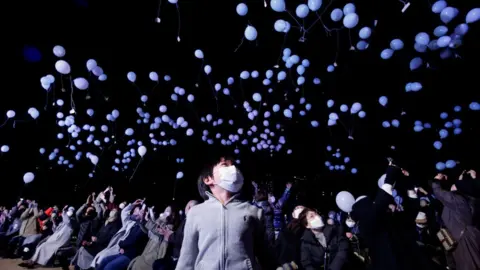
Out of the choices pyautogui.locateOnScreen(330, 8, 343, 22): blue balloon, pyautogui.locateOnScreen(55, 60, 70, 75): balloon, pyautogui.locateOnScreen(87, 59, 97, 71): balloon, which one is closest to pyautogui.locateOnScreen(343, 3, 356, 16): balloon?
pyautogui.locateOnScreen(330, 8, 343, 22): blue balloon

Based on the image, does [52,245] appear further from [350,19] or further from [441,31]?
[441,31]

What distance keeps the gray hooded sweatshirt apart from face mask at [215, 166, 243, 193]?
0.21 ft

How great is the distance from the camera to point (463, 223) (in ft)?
11.2

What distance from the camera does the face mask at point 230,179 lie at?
1781mm

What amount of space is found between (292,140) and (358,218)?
8.94 metres

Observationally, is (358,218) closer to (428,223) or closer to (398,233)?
(398,233)

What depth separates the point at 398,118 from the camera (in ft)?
26.2

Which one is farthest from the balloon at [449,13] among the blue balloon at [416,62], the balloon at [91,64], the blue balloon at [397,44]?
the balloon at [91,64]

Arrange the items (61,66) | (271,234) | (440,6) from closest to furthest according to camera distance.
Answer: (440,6) → (271,234) → (61,66)

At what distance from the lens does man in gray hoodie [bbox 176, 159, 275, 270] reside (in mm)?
1603

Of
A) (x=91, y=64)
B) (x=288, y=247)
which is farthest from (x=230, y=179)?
(x=91, y=64)

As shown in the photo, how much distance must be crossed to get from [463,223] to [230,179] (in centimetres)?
307

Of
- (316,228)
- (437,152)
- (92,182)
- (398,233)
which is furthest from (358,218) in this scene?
(92,182)

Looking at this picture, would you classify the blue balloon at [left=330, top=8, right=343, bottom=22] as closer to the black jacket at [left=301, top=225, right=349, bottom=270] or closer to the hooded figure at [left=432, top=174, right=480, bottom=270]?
the hooded figure at [left=432, top=174, right=480, bottom=270]
